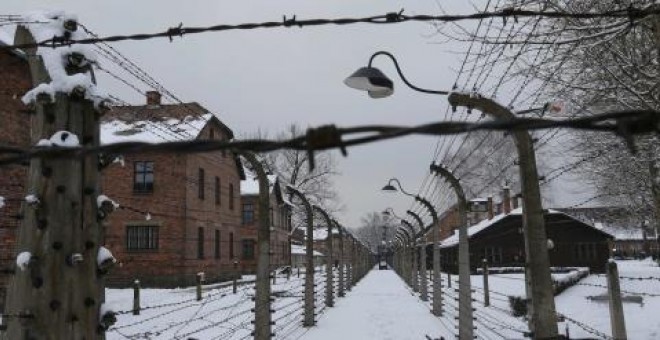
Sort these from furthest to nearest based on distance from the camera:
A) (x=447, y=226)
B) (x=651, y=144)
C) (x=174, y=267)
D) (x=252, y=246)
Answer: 1. (x=447, y=226)
2. (x=252, y=246)
3. (x=174, y=267)
4. (x=651, y=144)

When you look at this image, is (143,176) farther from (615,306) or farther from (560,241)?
(615,306)

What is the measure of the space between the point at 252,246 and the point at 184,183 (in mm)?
18882

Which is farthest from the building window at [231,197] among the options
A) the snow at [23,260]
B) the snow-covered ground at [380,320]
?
the snow at [23,260]

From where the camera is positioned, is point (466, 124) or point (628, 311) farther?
point (628, 311)

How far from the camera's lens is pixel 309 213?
60.8 ft

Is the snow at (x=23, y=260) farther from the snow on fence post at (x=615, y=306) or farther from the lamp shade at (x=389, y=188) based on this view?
the lamp shade at (x=389, y=188)

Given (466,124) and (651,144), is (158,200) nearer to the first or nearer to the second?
(651,144)

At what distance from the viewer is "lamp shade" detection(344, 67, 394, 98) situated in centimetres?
790

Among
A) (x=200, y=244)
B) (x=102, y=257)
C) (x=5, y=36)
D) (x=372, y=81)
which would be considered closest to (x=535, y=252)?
(x=372, y=81)

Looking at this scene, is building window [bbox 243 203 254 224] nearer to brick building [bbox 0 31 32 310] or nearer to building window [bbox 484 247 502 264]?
building window [bbox 484 247 502 264]

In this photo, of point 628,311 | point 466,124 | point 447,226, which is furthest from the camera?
point 447,226

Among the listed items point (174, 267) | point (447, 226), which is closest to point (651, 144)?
point (174, 267)

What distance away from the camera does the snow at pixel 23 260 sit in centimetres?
404

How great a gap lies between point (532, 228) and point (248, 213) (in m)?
45.0
